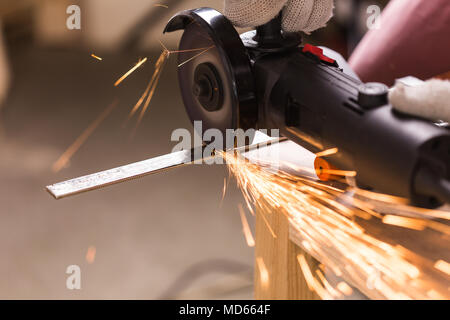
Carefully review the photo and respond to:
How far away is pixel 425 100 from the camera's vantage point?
0.61 metres

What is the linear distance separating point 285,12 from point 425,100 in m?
0.29

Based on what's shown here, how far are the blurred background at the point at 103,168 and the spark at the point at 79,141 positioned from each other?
0.07 ft

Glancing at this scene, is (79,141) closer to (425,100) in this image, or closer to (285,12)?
(285,12)

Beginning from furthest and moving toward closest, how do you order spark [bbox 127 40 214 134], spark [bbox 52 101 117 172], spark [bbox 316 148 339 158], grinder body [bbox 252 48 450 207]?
spark [bbox 127 40 214 134], spark [bbox 52 101 117 172], spark [bbox 316 148 339 158], grinder body [bbox 252 48 450 207]

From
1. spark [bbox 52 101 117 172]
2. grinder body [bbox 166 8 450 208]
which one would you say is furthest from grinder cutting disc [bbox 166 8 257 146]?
spark [bbox 52 101 117 172]

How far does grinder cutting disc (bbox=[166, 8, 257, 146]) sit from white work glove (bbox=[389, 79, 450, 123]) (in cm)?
23

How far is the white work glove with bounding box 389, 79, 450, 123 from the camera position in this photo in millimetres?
608

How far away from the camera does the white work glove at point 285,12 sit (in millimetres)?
780

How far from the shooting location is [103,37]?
321 cm

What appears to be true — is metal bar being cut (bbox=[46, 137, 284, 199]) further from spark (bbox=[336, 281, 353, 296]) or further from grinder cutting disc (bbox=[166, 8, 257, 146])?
spark (bbox=[336, 281, 353, 296])

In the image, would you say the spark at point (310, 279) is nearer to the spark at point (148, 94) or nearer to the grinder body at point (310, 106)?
the grinder body at point (310, 106)

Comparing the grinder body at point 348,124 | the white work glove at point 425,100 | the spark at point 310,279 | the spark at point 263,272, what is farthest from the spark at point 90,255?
the white work glove at point 425,100

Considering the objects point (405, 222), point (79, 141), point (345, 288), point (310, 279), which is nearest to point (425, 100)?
point (405, 222)

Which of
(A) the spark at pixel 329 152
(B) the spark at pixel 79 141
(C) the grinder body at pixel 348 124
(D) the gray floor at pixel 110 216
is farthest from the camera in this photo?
(B) the spark at pixel 79 141
